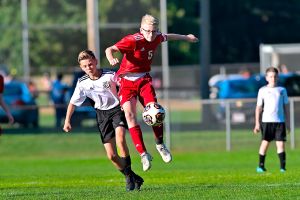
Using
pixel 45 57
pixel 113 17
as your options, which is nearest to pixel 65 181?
pixel 113 17

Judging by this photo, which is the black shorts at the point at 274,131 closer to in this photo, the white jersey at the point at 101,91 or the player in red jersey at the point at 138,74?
the player in red jersey at the point at 138,74

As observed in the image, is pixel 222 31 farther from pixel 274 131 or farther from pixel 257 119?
pixel 257 119

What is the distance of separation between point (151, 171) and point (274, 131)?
364cm

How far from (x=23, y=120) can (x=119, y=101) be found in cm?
1518

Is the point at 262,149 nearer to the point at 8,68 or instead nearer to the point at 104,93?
the point at 104,93

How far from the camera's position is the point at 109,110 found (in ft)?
44.5

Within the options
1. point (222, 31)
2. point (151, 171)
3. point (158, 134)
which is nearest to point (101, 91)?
point (158, 134)

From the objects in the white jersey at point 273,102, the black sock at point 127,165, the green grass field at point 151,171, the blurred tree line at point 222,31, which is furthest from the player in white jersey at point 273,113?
the blurred tree line at point 222,31

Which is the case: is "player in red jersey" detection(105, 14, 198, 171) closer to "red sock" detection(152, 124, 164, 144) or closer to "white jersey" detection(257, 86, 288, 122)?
"red sock" detection(152, 124, 164, 144)

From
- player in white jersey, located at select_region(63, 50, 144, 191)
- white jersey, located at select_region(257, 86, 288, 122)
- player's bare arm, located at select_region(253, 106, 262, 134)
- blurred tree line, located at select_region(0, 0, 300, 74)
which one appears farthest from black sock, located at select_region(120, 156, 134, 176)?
blurred tree line, located at select_region(0, 0, 300, 74)

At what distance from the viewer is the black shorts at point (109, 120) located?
13.5 m

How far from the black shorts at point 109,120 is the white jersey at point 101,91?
0.07 metres

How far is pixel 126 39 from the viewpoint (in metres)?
13.4

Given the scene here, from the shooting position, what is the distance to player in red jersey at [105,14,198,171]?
1331 cm
